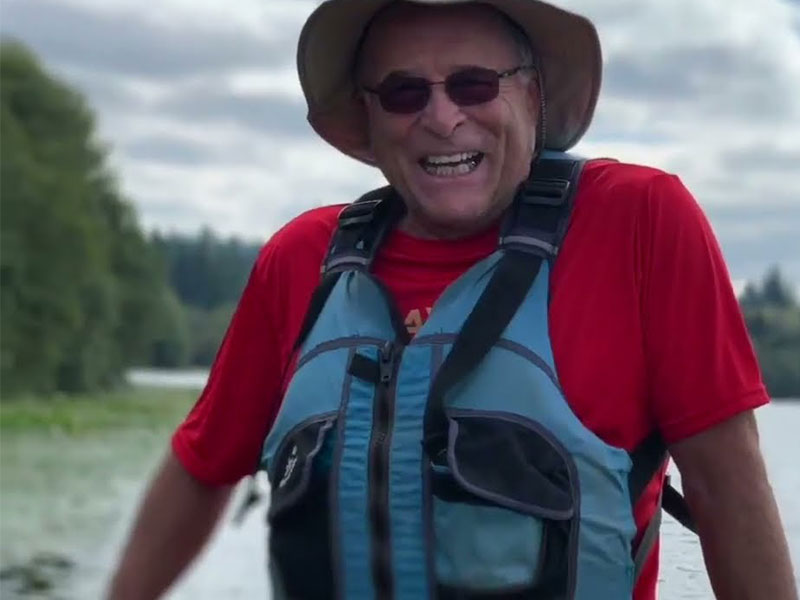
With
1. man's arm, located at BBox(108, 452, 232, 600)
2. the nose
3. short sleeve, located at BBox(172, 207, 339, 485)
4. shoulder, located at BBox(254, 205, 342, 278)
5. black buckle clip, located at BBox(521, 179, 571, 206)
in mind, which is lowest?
man's arm, located at BBox(108, 452, 232, 600)

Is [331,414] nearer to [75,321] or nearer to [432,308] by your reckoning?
[432,308]

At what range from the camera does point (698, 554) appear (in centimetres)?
269

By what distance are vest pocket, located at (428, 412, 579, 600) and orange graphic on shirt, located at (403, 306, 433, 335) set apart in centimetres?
26

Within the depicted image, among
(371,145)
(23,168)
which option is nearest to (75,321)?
(23,168)

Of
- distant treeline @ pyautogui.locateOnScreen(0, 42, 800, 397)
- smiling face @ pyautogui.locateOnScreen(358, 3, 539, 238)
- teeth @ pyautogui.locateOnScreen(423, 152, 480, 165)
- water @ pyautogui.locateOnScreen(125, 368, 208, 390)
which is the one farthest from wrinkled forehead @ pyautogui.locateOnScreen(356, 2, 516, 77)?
water @ pyautogui.locateOnScreen(125, 368, 208, 390)

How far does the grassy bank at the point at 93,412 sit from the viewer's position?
97.5ft

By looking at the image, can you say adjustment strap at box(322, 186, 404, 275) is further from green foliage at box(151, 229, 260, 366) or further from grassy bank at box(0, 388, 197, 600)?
green foliage at box(151, 229, 260, 366)

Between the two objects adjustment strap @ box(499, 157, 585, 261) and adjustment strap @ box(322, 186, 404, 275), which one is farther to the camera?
adjustment strap @ box(322, 186, 404, 275)

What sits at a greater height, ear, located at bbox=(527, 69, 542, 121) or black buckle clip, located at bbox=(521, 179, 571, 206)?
ear, located at bbox=(527, 69, 542, 121)

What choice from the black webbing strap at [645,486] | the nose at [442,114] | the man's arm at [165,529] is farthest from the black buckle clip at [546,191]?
the man's arm at [165,529]

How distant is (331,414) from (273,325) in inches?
13.7

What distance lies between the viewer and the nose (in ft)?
8.81

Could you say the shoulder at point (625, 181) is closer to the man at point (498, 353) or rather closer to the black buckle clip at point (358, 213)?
the man at point (498, 353)

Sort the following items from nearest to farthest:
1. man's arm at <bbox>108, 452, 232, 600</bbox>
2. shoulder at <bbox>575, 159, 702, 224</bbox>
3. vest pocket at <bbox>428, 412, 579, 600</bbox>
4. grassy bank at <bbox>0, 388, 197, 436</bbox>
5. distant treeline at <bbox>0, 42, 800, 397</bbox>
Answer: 1. vest pocket at <bbox>428, 412, 579, 600</bbox>
2. shoulder at <bbox>575, 159, 702, 224</bbox>
3. man's arm at <bbox>108, 452, 232, 600</bbox>
4. grassy bank at <bbox>0, 388, 197, 436</bbox>
5. distant treeline at <bbox>0, 42, 800, 397</bbox>
